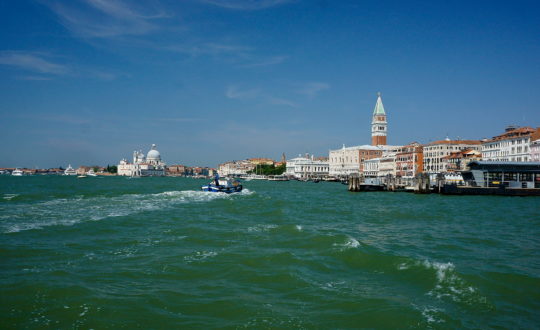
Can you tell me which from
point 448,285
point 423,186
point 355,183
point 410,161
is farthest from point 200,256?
point 410,161

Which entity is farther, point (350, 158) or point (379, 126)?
point (379, 126)

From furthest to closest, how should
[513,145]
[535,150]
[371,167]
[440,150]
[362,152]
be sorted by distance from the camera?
[362,152] < [371,167] < [440,150] < [513,145] < [535,150]

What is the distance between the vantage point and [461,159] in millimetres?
66938

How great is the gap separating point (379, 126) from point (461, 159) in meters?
57.5

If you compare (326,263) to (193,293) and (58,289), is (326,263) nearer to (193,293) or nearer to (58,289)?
(193,293)

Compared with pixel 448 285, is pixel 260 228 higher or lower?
higher

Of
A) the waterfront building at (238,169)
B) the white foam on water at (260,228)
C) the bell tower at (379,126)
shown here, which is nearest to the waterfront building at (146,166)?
the waterfront building at (238,169)

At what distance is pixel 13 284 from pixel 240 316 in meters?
4.70

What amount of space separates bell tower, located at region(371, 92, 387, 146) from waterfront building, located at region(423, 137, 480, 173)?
42.1 m

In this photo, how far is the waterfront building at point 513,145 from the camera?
54438mm

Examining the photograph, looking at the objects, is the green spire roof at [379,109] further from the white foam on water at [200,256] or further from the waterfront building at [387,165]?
the white foam on water at [200,256]

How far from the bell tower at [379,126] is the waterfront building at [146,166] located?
101m

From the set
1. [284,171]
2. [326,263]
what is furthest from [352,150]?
[326,263]

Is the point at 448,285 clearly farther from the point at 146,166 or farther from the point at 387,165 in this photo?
the point at 146,166
